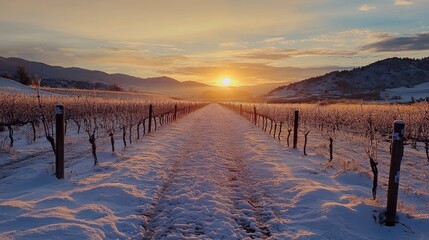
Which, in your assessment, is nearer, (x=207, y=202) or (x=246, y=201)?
(x=207, y=202)

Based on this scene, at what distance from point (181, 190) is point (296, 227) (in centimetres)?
299

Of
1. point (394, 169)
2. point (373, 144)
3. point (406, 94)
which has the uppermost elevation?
point (406, 94)

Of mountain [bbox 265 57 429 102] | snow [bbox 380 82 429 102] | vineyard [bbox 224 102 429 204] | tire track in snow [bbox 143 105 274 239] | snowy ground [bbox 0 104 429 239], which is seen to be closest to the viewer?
snowy ground [bbox 0 104 429 239]

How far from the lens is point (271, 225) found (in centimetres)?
632

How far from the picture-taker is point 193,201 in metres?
7.42

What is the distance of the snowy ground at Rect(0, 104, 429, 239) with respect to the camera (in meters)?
5.86

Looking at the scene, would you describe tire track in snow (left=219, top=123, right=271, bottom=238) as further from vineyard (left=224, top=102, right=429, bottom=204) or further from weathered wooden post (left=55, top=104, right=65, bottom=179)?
weathered wooden post (left=55, top=104, right=65, bottom=179)

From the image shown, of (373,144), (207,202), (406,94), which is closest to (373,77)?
(406,94)

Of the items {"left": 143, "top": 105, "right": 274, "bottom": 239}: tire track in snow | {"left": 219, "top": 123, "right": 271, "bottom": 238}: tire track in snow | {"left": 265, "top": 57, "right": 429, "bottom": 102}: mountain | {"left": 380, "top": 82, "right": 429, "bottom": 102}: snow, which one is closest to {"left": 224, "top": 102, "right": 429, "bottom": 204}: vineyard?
{"left": 219, "top": 123, "right": 271, "bottom": 238}: tire track in snow

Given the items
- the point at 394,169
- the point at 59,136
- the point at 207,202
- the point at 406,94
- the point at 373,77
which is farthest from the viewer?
the point at 373,77

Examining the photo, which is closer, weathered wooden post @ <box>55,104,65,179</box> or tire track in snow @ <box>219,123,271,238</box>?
tire track in snow @ <box>219,123,271,238</box>

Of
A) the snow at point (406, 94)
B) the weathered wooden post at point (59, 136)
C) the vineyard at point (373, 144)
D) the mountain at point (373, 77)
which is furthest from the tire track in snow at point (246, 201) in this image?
the mountain at point (373, 77)

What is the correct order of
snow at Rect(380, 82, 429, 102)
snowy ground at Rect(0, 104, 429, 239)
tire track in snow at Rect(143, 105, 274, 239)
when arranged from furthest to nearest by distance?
snow at Rect(380, 82, 429, 102) → tire track in snow at Rect(143, 105, 274, 239) → snowy ground at Rect(0, 104, 429, 239)

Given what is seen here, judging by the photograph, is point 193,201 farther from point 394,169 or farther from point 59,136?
point 394,169
